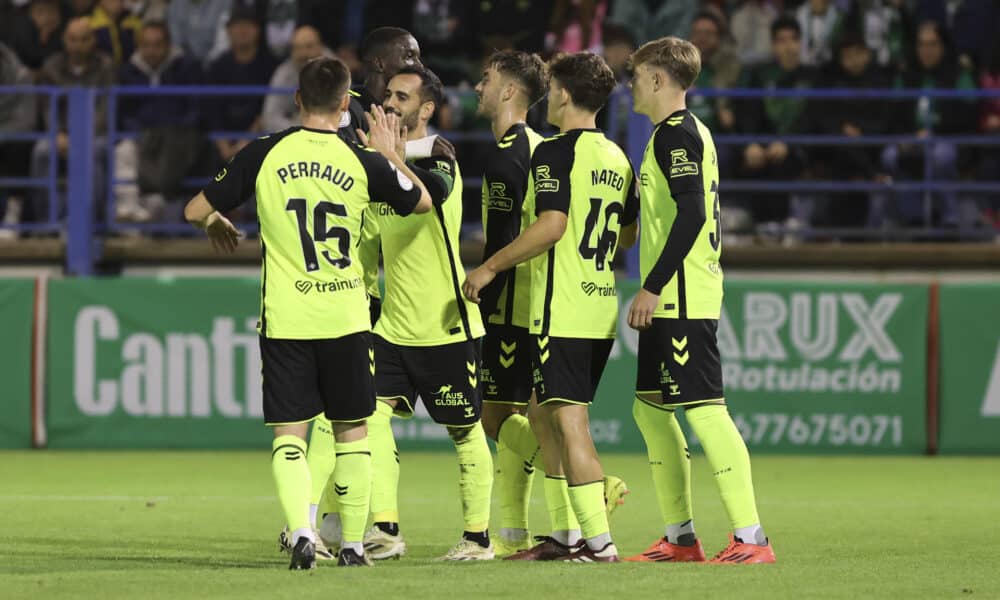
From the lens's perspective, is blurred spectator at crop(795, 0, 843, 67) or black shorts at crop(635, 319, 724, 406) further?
blurred spectator at crop(795, 0, 843, 67)

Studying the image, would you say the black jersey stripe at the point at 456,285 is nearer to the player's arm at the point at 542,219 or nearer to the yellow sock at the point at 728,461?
the player's arm at the point at 542,219

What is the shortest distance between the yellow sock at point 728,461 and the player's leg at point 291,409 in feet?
5.29

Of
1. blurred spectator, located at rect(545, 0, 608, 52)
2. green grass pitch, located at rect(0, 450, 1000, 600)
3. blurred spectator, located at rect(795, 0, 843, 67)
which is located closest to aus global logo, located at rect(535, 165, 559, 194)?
green grass pitch, located at rect(0, 450, 1000, 600)

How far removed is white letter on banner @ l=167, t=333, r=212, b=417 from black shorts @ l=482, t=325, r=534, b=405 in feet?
19.0

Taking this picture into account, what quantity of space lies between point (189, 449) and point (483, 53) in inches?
174

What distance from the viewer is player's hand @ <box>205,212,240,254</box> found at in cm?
714

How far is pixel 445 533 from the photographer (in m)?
8.91

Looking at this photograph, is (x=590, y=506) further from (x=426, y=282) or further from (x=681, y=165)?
(x=681, y=165)

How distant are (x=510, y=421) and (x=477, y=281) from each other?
1.01 meters

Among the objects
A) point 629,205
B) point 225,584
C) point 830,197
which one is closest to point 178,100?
point 830,197

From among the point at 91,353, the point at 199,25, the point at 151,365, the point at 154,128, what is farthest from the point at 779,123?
the point at 91,353

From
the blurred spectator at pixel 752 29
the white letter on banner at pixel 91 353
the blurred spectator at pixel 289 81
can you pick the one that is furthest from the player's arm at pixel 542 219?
the blurred spectator at pixel 752 29

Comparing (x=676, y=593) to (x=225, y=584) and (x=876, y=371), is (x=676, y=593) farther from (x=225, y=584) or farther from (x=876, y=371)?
(x=876, y=371)

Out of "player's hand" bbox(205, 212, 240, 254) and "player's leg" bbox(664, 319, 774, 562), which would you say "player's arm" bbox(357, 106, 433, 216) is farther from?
"player's leg" bbox(664, 319, 774, 562)
